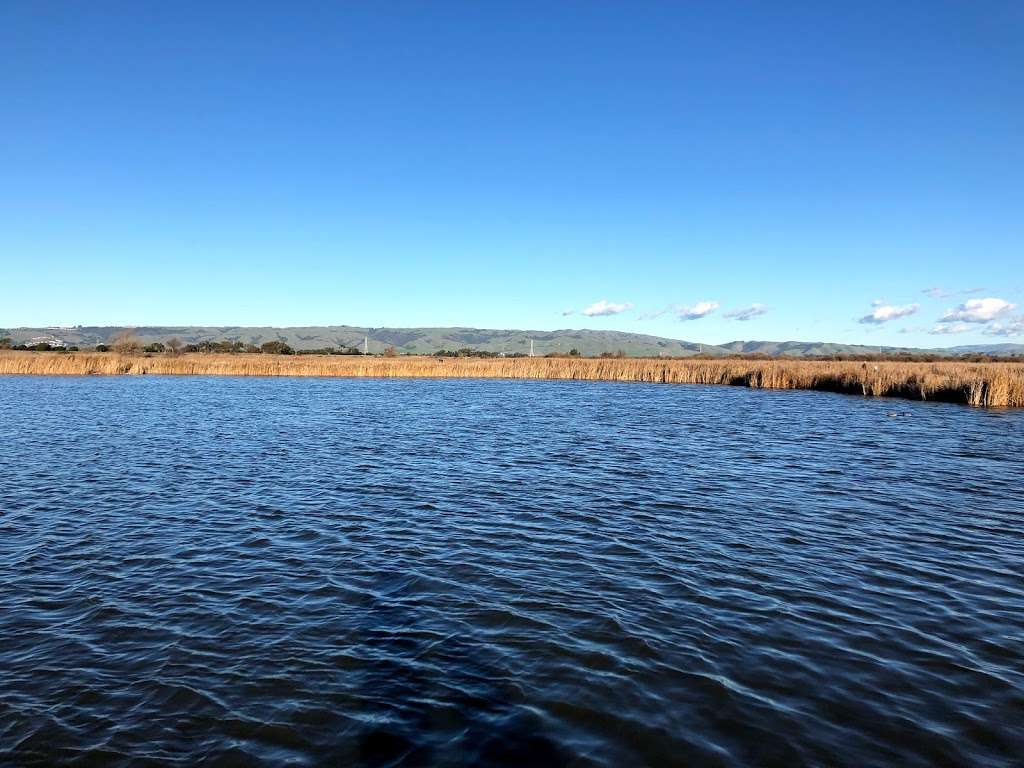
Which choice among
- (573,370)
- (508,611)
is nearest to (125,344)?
(573,370)

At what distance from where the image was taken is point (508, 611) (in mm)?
8125

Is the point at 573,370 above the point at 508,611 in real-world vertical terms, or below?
above

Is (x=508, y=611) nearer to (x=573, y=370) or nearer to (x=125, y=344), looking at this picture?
(x=573, y=370)

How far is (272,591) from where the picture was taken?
8.70 metres

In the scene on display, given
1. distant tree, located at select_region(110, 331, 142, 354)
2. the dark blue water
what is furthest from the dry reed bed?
the dark blue water

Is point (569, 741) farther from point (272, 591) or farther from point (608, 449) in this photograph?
point (608, 449)

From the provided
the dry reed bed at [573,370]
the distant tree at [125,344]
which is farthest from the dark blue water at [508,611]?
the distant tree at [125,344]

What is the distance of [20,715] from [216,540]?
5.19 m

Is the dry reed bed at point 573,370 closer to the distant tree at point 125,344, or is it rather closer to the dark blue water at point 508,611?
the distant tree at point 125,344

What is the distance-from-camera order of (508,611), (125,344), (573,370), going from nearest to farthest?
(508,611), (573,370), (125,344)

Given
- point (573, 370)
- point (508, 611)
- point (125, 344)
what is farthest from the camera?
point (125, 344)

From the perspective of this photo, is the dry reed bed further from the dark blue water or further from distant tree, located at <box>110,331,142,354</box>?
the dark blue water

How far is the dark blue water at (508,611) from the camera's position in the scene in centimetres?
559

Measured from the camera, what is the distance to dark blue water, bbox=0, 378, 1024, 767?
5.59 meters
